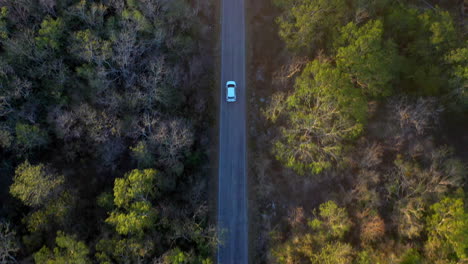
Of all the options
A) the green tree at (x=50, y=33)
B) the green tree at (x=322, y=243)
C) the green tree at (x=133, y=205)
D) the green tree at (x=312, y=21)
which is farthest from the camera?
the green tree at (x=312, y=21)

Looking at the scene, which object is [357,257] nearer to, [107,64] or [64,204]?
[64,204]

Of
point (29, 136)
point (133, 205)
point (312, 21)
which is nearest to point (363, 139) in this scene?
point (312, 21)

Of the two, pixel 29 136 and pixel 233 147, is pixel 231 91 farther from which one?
pixel 29 136

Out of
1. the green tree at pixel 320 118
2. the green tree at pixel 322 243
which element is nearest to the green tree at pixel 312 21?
the green tree at pixel 320 118

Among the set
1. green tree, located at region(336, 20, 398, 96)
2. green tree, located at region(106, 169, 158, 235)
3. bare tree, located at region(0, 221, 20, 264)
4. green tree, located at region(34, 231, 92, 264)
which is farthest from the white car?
bare tree, located at region(0, 221, 20, 264)

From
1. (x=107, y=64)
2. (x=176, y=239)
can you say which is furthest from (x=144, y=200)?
(x=107, y=64)

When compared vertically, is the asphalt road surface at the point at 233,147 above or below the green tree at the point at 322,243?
above

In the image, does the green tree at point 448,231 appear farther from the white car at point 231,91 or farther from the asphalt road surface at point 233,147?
the white car at point 231,91
